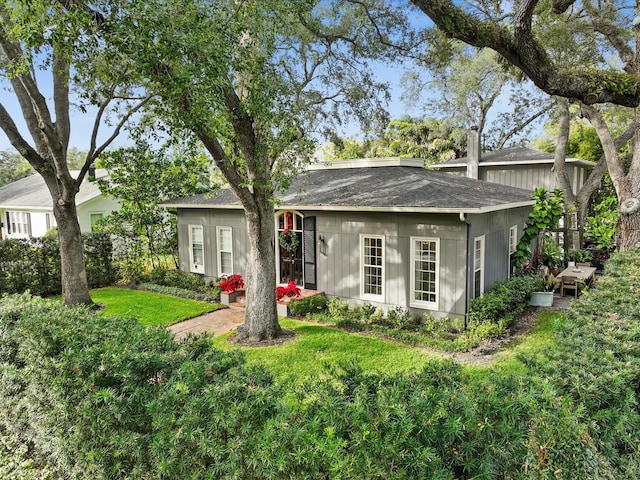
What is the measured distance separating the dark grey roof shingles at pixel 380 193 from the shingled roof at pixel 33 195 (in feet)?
34.2

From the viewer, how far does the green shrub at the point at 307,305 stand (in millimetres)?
10367

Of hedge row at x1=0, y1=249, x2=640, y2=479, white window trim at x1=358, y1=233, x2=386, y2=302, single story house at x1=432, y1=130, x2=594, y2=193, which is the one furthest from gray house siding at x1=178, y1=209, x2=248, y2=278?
single story house at x1=432, y1=130, x2=594, y2=193

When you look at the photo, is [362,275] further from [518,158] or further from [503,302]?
[518,158]

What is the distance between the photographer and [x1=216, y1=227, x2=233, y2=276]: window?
13.3m

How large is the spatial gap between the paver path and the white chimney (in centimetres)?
1273

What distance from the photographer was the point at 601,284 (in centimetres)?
571

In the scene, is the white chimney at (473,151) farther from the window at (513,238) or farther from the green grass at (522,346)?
the green grass at (522,346)

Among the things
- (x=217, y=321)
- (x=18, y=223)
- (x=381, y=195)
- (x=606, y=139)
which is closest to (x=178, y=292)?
(x=217, y=321)

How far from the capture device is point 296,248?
39.3 ft

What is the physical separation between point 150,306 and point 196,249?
9.89 ft

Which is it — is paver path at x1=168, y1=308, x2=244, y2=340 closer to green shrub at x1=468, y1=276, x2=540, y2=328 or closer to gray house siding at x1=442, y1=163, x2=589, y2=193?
green shrub at x1=468, y1=276, x2=540, y2=328

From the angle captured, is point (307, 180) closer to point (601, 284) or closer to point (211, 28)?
point (211, 28)

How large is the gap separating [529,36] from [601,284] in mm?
3764

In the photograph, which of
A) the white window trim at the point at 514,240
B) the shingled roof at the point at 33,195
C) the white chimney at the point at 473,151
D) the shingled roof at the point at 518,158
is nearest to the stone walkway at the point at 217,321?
the white window trim at the point at 514,240
